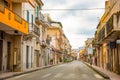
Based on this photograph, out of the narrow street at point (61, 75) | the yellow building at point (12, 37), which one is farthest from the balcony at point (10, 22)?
the narrow street at point (61, 75)

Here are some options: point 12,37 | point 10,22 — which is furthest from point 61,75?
point 12,37

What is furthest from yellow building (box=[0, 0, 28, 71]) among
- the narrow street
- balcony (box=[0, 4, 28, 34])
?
the narrow street

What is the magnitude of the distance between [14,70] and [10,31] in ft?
15.7

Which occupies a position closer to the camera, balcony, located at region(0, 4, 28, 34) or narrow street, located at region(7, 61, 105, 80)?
narrow street, located at region(7, 61, 105, 80)

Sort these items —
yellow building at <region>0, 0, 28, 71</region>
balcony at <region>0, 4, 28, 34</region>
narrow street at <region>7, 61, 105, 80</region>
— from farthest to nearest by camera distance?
yellow building at <region>0, 0, 28, 71</region> → balcony at <region>0, 4, 28, 34</region> → narrow street at <region>7, 61, 105, 80</region>

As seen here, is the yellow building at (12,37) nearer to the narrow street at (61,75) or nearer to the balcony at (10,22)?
the balcony at (10,22)

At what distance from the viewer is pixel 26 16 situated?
4081cm

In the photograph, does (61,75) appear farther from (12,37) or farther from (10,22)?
(12,37)

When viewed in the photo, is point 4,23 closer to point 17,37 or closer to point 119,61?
point 17,37

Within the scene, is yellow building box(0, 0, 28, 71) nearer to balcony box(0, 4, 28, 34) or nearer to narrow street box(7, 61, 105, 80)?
balcony box(0, 4, 28, 34)

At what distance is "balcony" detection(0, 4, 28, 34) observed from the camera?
1054 inches

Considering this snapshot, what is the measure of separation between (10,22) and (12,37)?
7.08 m

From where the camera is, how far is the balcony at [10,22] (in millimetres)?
26783

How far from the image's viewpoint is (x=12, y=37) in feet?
119
